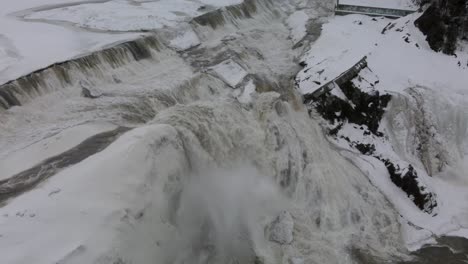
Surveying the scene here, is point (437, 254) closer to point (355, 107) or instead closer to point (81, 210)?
point (355, 107)

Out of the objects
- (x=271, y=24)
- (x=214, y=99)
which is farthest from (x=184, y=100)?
(x=271, y=24)

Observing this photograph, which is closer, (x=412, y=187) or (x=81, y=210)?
(x=81, y=210)

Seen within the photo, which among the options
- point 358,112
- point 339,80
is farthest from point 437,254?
point 339,80

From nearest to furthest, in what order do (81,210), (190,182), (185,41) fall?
(81,210) → (190,182) → (185,41)

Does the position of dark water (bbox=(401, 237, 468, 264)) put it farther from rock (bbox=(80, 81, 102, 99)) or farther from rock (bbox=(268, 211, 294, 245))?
rock (bbox=(80, 81, 102, 99))

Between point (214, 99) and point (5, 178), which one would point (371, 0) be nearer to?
point (214, 99)
